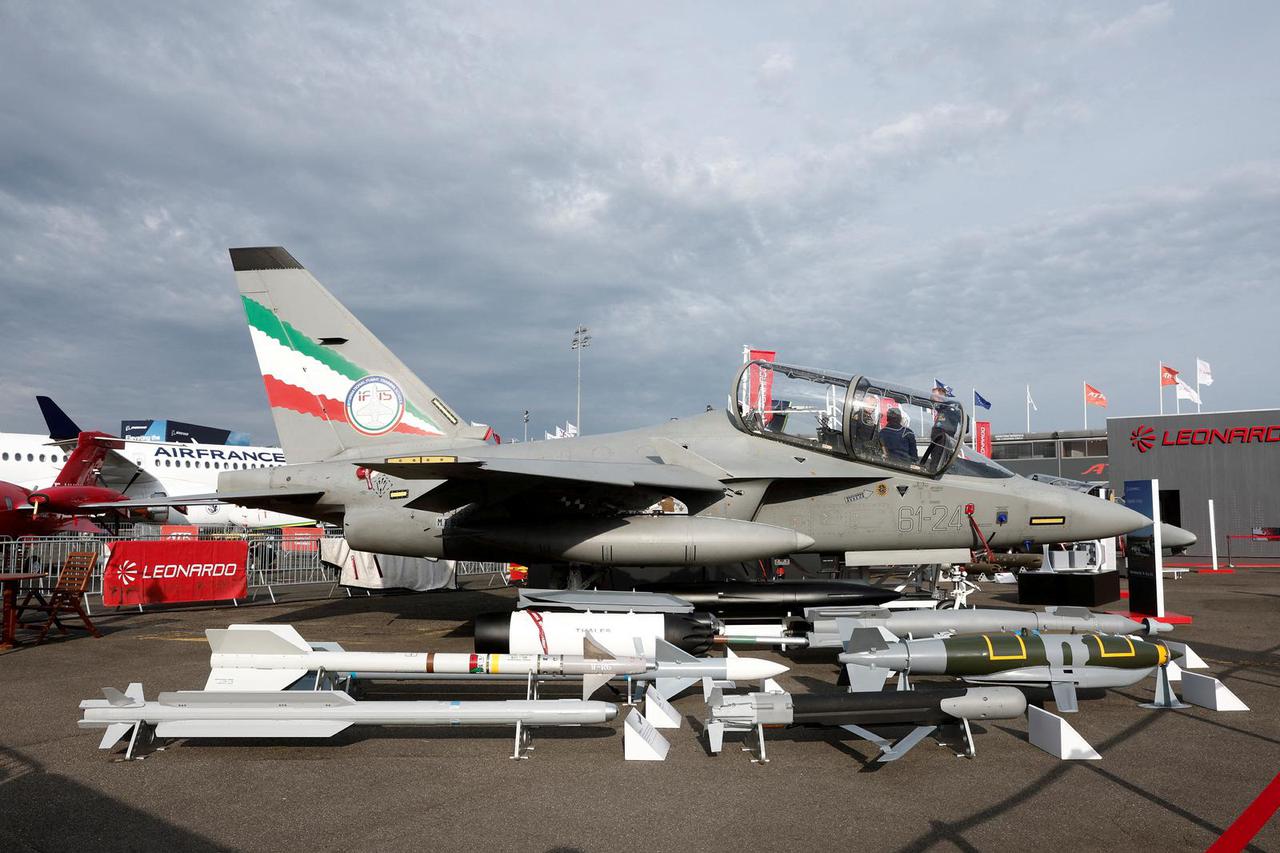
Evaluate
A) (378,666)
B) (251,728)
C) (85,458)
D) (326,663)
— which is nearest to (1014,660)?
(378,666)

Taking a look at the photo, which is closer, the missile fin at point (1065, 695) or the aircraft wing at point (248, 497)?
the missile fin at point (1065, 695)

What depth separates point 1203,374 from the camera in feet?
108

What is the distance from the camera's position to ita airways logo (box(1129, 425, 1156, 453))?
1242 inches

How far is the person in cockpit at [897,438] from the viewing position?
9.12 m

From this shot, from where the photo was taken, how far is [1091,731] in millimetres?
5805

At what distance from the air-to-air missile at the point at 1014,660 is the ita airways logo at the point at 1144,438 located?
30.5 m

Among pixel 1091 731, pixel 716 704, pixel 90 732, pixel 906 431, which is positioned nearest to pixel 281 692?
pixel 90 732

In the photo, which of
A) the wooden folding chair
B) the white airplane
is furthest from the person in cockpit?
the white airplane

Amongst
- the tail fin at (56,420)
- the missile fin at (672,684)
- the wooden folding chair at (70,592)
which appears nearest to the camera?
the missile fin at (672,684)

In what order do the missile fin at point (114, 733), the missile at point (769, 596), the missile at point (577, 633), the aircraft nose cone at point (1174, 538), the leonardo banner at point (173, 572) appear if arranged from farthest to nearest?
the aircraft nose cone at point (1174, 538) → the leonardo banner at point (173, 572) → the missile at point (769, 596) → the missile at point (577, 633) → the missile fin at point (114, 733)

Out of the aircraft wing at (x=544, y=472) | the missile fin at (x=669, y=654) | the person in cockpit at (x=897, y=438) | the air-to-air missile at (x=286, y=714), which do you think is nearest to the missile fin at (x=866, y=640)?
the missile fin at (x=669, y=654)

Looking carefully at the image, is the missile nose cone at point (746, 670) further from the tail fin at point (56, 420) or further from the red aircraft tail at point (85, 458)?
the tail fin at point (56, 420)

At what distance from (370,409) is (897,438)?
719 cm

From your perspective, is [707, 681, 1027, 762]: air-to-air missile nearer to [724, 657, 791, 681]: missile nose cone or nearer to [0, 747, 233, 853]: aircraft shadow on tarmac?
[724, 657, 791, 681]: missile nose cone
